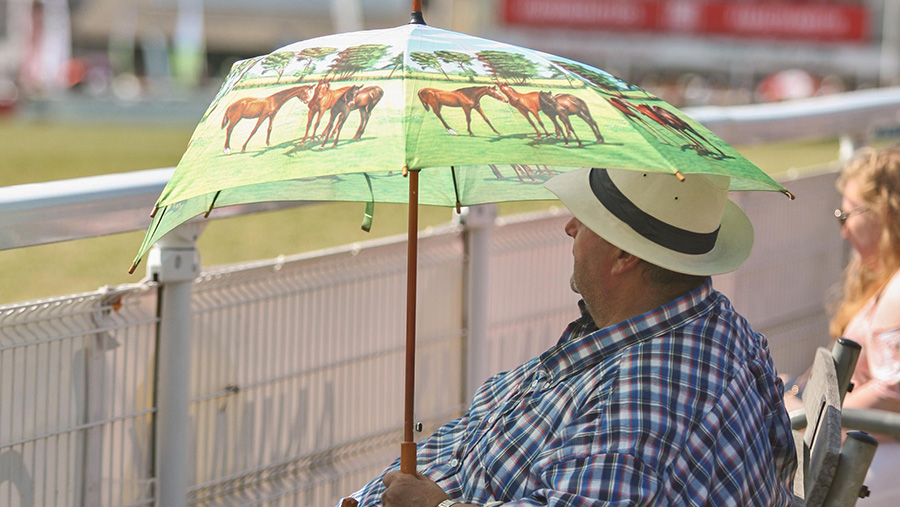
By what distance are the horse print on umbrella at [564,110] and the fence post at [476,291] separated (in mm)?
1762

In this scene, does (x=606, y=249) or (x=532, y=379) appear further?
(x=532, y=379)

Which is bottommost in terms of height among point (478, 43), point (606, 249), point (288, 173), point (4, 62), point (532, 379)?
point (4, 62)

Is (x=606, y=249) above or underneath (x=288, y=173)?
underneath

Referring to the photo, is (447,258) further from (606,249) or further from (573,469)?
(573,469)

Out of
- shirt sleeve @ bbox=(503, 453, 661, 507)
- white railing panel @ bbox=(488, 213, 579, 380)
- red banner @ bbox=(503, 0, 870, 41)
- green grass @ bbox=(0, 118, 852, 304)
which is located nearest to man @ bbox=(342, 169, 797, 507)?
shirt sleeve @ bbox=(503, 453, 661, 507)

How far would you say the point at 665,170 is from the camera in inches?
69.4

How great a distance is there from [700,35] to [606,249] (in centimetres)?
5918

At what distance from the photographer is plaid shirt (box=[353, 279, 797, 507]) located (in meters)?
1.86

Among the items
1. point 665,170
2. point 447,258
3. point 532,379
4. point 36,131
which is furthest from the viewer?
point 36,131

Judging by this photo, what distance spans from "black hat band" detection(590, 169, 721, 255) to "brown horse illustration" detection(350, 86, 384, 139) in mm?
518

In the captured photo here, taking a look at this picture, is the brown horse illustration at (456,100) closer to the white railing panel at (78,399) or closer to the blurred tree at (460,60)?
the blurred tree at (460,60)

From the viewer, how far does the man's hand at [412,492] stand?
6.81 feet

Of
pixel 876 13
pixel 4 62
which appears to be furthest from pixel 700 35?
pixel 4 62

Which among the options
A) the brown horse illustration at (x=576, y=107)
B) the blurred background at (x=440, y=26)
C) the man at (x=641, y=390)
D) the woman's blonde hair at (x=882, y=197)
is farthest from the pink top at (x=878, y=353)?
the blurred background at (x=440, y=26)
